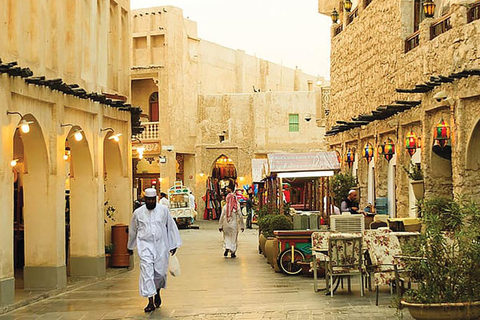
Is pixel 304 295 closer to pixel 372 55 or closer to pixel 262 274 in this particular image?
pixel 262 274

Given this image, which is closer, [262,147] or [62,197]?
[62,197]

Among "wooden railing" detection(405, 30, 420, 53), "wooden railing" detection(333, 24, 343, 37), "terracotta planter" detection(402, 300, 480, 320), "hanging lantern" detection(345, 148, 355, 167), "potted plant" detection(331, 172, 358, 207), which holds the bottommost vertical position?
"terracotta planter" detection(402, 300, 480, 320)

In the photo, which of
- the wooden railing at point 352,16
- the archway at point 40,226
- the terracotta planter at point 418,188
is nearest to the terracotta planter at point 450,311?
the archway at point 40,226

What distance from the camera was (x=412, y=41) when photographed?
21.1m

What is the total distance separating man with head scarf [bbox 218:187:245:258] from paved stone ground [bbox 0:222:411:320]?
3.01 metres

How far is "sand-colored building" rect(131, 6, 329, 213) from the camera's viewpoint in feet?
143

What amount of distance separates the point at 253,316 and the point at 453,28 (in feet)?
27.6

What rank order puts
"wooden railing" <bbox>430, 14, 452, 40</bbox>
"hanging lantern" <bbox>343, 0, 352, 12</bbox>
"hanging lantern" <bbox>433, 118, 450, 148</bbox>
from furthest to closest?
"hanging lantern" <bbox>343, 0, 352, 12</bbox>, "wooden railing" <bbox>430, 14, 452, 40</bbox>, "hanging lantern" <bbox>433, 118, 450, 148</bbox>

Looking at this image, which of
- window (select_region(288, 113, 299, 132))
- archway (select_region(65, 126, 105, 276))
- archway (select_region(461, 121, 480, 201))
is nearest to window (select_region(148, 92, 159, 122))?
window (select_region(288, 113, 299, 132))

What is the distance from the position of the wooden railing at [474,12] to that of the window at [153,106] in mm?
30339

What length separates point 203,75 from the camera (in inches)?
1891

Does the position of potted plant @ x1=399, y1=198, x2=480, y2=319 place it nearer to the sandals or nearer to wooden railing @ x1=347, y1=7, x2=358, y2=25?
the sandals

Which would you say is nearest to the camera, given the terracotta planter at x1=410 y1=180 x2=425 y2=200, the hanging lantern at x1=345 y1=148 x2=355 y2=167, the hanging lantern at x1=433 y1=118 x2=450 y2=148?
the hanging lantern at x1=433 y1=118 x2=450 y2=148

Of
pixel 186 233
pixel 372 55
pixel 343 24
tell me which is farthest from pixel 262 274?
pixel 186 233
